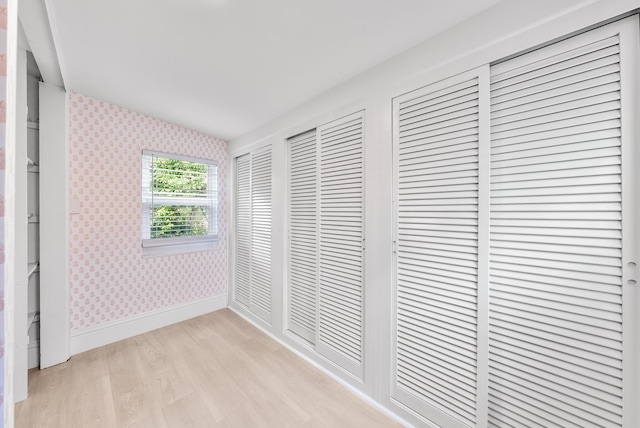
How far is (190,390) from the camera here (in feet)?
6.28

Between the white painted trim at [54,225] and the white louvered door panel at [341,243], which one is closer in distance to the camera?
the white louvered door panel at [341,243]

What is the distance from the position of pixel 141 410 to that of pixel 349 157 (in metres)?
2.22

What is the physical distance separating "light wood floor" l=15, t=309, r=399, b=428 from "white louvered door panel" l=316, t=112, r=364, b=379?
295 millimetres

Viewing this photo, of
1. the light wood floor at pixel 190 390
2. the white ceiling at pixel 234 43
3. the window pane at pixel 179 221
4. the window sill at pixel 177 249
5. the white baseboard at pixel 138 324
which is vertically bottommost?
the light wood floor at pixel 190 390

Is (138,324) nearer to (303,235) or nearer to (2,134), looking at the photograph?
(303,235)

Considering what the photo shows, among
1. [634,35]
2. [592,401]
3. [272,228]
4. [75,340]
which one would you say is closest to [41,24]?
[272,228]

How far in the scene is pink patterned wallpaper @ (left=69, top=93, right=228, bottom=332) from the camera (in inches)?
96.6

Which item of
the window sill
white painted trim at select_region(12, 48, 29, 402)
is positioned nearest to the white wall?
the window sill

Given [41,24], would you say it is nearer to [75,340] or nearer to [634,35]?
[75,340]

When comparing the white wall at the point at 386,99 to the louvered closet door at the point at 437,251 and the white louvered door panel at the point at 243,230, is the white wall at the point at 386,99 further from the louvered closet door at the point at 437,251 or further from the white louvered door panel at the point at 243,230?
the white louvered door panel at the point at 243,230

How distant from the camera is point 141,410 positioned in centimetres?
173

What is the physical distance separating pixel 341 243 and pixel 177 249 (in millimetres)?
2142

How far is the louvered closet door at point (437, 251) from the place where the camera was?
1.33 metres

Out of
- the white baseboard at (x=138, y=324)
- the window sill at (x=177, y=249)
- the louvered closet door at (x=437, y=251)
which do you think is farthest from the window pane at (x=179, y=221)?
the louvered closet door at (x=437, y=251)
